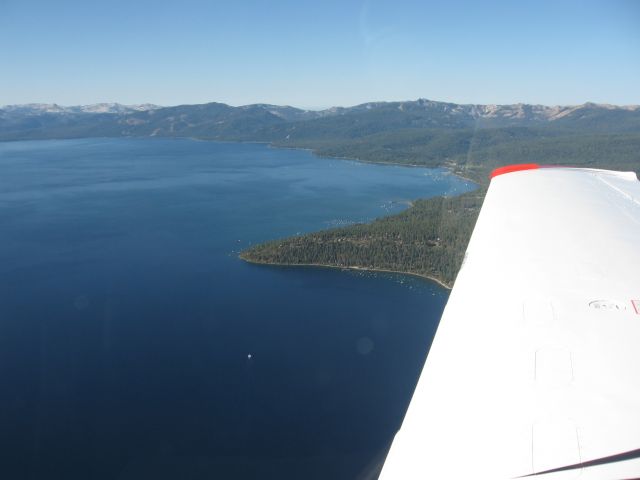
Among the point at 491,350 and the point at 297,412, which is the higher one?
the point at 491,350

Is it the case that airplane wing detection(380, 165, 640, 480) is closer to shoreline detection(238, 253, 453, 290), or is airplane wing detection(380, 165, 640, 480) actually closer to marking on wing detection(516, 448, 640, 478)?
marking on wing detection(516, 448, 640, 478)

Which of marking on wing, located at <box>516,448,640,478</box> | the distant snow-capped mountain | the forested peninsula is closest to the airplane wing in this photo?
marking on wing, located at <box>516,448,640,478</box>

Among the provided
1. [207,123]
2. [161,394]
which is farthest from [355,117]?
[161,394]

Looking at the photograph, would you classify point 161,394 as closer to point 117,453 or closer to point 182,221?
point 117,453

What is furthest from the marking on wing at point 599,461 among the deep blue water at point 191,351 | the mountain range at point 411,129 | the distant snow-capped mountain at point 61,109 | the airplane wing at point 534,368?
the distant snow-capped mountain at point 61,109

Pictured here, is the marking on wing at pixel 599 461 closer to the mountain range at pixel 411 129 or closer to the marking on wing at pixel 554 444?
the marking on wing at pixel 554 444

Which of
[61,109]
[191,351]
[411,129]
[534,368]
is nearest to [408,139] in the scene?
[411,129]
